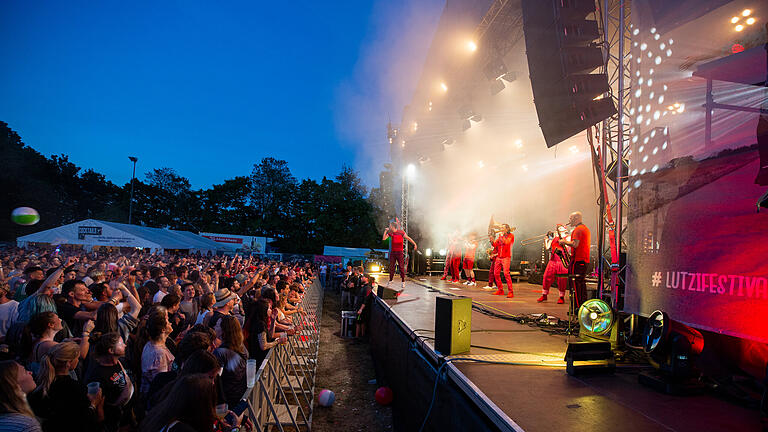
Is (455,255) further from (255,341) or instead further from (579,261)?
(255,341)

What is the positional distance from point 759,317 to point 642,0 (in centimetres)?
356

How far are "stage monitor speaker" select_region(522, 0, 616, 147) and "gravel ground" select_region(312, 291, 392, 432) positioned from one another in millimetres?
5474

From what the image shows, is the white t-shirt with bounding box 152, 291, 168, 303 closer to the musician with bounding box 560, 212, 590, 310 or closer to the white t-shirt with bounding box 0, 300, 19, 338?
the white t-shirt with bounding box 0, 300, 19, 338

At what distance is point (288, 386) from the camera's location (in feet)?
21.1

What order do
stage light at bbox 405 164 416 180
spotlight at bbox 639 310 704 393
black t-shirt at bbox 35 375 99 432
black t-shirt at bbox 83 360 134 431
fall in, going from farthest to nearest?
stage light at bbox 405 164 416 180
spotlight at bbox 639 310 704 393
black t-shirt at bbox 83 360 134 431
black t-shirt at bbox 35 375 99 432

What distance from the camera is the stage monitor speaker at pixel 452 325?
3.56 m

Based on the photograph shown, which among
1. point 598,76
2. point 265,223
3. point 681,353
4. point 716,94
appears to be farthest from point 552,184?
point 265,223

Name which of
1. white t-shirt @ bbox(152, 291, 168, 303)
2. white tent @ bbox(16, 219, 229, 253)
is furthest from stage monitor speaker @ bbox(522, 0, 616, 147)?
white tent @ bbox(16, 219, 229, 253)

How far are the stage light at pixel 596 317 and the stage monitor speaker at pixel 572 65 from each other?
2.47m

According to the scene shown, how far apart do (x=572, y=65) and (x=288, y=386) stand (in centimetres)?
696

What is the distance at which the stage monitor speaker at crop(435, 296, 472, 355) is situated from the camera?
3.56 metres

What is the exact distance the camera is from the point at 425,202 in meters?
16.9

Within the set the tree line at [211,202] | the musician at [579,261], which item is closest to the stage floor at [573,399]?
the musician at [579,261]

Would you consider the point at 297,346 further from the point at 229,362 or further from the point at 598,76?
the point at 598,76
